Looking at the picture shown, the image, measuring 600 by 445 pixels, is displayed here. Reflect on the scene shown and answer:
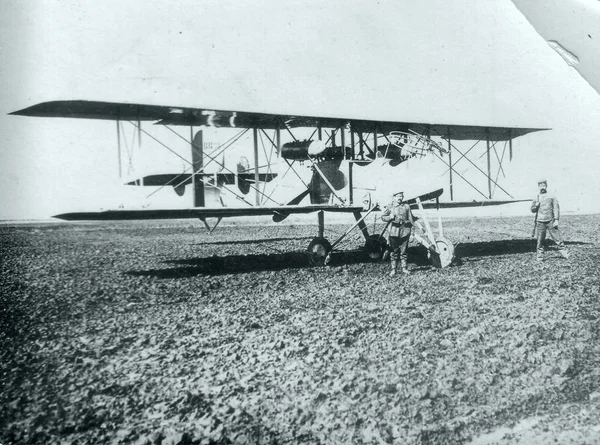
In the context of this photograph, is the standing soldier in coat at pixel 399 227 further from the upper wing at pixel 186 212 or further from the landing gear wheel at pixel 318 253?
the landing gear wheel at pixel 318 253

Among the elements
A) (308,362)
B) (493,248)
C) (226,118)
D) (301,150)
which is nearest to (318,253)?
(301,150)

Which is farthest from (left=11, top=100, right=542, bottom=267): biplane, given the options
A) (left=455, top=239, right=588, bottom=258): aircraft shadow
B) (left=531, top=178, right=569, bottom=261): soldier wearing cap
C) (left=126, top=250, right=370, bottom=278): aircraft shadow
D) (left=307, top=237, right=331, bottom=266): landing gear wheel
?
(left=531, top=178, right=569, bottom=261): soldier wearing cap

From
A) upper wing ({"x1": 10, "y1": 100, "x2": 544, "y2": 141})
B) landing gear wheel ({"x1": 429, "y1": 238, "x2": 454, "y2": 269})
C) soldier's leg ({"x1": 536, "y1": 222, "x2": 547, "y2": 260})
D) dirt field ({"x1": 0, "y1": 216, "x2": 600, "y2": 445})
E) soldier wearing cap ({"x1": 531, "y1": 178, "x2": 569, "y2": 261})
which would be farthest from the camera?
soldier's leg ({"x1": 536, "y1": 222, "x2": 547, "y2": 260})

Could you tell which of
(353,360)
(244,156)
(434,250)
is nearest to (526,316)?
(353,360)

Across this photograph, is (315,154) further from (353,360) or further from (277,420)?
(277,420)

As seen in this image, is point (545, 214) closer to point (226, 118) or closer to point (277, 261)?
point (277, 261)

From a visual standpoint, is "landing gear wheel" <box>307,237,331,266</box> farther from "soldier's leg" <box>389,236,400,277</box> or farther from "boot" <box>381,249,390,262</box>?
"soldier's leg" <box>389,236,400,277</box>
